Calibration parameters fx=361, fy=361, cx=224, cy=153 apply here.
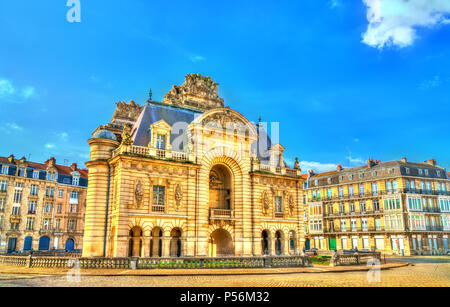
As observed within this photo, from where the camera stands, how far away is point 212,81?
42375mm

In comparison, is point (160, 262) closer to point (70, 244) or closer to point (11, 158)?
point (70, 244)

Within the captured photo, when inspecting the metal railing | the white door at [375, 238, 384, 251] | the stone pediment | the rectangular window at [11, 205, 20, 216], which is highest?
the stone pediment

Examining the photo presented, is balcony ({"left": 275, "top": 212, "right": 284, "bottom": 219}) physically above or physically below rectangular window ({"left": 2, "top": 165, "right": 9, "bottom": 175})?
below

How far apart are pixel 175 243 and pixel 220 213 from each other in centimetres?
497

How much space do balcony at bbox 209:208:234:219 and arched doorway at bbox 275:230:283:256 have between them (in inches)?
244

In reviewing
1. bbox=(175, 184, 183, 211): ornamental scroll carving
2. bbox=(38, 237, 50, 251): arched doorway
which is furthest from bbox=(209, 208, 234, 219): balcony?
A: bbox=(38, 237, 50, 251): arched doorway

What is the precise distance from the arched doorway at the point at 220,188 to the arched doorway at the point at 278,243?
6198 millimetres

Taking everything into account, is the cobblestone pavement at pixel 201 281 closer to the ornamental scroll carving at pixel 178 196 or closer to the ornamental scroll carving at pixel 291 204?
the ornamental scroll carving at pixel 178 196

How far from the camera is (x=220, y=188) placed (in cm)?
3622

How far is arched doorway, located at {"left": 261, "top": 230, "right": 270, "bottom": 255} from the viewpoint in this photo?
35.9 metres

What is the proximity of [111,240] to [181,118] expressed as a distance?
13209mm

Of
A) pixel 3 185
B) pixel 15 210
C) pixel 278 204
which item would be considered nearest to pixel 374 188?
pixel 278 204

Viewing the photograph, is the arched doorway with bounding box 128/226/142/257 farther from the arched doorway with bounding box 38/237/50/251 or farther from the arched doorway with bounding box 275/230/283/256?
the arched doorway with bounding box 38/237/50/251
